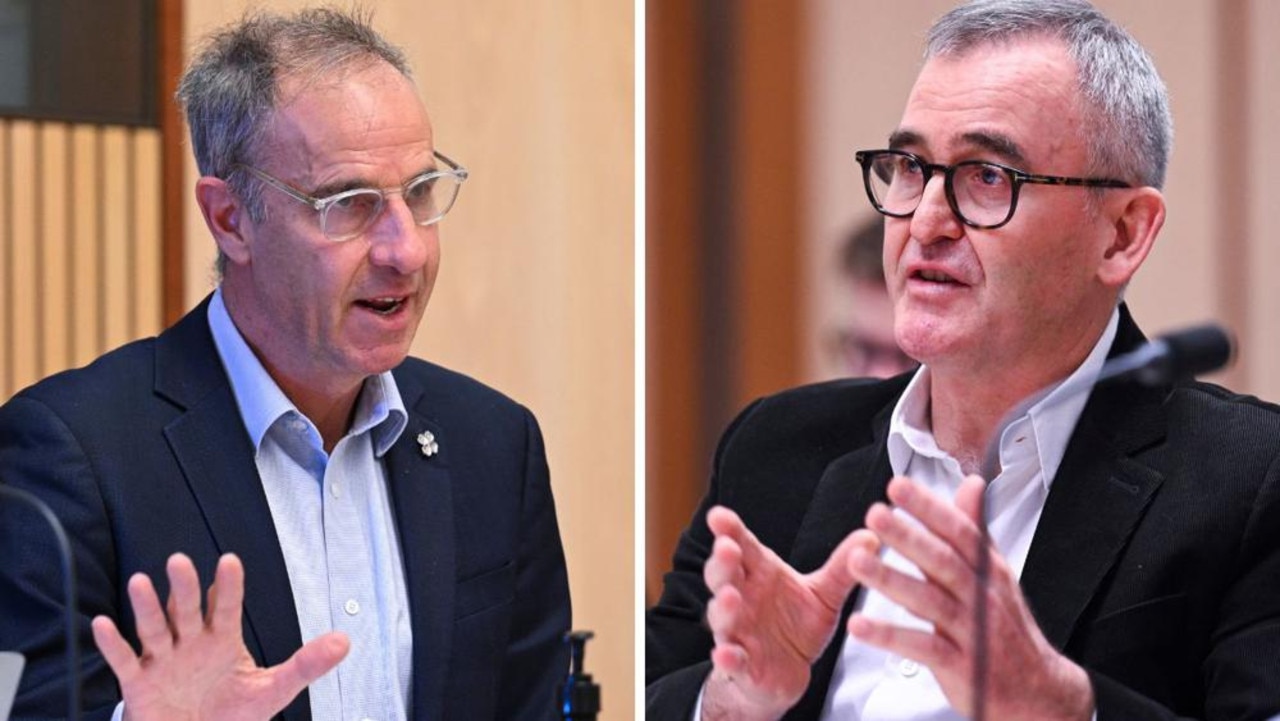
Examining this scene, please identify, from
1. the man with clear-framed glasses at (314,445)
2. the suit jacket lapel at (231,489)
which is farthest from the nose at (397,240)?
the suit jacket lapel at (231,489)

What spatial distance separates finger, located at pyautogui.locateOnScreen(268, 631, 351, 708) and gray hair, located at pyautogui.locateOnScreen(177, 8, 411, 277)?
0.80 m

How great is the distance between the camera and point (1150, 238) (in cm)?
244

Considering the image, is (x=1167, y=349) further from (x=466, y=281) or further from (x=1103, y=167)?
(x=466, y=281)

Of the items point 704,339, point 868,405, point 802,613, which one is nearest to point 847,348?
point 704,339

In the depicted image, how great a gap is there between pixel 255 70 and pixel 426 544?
760 mm

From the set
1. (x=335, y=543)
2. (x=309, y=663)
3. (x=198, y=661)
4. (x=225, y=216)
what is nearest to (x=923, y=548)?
(x=309, y=663)

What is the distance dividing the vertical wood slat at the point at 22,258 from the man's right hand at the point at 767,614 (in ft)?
4.93

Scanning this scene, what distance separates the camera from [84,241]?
318 centimetres

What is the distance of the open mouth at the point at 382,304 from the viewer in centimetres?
263

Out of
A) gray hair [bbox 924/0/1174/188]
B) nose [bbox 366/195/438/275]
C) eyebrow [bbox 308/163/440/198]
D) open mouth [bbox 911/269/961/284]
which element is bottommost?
open mouth [bbox 911/269/961/284]

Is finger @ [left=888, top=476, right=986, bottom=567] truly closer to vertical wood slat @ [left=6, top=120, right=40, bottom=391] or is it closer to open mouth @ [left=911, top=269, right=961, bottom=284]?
open mouth @ [left=911, top=269, right=961, bottom=284]

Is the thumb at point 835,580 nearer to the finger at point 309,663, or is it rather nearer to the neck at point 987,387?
the neck at point 987,387

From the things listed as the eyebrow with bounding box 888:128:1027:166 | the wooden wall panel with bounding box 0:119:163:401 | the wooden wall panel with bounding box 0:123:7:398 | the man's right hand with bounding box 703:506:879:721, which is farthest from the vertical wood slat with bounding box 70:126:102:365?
the eyebrow with bounding box 888:128:1027:166

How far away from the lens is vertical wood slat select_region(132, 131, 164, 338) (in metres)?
3.22
